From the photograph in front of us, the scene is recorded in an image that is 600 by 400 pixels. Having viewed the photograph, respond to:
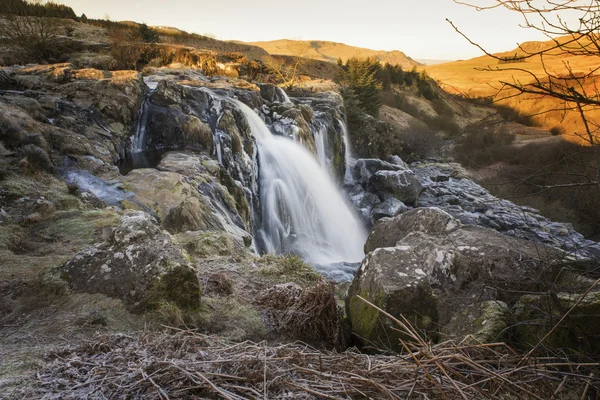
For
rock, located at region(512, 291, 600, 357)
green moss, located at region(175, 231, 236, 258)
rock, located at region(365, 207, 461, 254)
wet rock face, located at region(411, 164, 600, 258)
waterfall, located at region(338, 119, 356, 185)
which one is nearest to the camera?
rock, located at region(512, 291, 600, 357)

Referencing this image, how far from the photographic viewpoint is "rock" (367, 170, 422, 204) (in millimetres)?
16609

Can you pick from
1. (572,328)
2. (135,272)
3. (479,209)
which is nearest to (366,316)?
(572,328)

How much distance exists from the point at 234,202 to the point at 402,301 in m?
5.99

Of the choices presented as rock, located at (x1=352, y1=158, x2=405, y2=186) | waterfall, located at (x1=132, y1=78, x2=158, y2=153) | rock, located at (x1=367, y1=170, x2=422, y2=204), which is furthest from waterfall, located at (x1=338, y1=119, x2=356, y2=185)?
waterfall, located at (x1=132, y1=78, x2=158, y2=153)

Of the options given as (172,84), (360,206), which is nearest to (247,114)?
(172,84)

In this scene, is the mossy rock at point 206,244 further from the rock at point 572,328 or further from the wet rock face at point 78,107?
the rock at point 572,328

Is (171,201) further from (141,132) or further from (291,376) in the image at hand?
(291,376)

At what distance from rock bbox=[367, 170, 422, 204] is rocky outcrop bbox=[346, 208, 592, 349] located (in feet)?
40.6

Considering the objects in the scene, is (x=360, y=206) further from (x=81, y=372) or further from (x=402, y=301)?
(x=81, y=372)

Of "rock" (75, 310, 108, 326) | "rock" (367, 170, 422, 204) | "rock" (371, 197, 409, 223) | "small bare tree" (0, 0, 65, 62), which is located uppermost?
"small bare tree" (0, 0, 65, 62)

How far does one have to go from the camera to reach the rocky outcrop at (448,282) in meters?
3.13

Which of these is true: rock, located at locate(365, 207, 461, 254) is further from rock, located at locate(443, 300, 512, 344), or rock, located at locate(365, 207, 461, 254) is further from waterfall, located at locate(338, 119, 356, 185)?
waterfall, located at locate(338, 119, 356, 185)

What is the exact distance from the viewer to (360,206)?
53.7 feet

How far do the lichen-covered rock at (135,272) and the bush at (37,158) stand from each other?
11.6 feet
